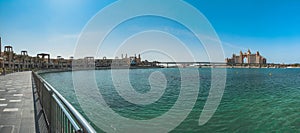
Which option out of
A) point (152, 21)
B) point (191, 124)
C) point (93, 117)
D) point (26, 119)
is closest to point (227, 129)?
point (191, 124)

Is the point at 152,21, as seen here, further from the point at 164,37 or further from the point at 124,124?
the point at 124,124

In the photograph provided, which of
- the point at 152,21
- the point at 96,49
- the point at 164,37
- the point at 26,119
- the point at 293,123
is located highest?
the point at 152,21

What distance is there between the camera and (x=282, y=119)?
11.3 m

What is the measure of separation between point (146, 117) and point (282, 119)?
677 centimetres

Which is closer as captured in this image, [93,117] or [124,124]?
[124,124]

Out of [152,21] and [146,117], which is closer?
[146,117]

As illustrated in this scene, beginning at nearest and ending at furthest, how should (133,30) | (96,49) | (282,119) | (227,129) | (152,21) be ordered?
(227,129), (282,119), (96,49), (133,30), (152,21)

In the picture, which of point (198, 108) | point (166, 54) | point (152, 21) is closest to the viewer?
point (198, 108)

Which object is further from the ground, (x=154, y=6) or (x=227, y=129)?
(x=154, y=6)

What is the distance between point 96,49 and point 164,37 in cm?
853

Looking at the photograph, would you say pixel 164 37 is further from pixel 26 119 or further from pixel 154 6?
pixel 26 119

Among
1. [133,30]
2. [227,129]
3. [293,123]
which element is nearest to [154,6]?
[133,30]

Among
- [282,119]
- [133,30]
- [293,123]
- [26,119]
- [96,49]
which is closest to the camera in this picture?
[26,119]

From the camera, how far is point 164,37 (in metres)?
21.3
